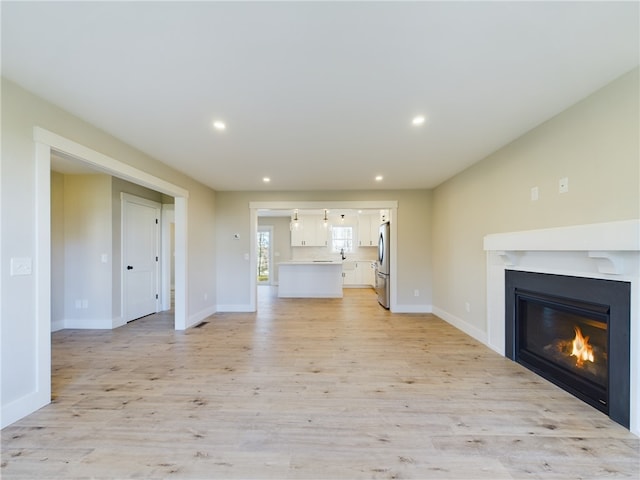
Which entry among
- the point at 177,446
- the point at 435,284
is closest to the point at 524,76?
the point at 177,446

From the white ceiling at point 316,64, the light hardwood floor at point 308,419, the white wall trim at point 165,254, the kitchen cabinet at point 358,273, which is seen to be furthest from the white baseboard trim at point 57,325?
the kitchen cabinet at point 358,273

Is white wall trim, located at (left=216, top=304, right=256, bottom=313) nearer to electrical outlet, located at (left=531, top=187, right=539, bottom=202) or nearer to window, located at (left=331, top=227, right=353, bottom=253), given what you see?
window, located at (left=331, top=227, right=353, bottom=253)

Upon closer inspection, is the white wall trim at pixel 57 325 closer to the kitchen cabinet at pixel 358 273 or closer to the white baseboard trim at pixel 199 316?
the white baseboard trim at pixel 199 316

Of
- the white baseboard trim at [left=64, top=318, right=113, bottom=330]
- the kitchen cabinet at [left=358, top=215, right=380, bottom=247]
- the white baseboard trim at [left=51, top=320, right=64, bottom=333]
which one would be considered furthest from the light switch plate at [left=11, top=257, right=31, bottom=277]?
the kitchen cabinet at [left=358, top=215, right=380, bottom=247]

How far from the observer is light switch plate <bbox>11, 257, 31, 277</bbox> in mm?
1945

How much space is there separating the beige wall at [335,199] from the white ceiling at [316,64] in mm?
2386

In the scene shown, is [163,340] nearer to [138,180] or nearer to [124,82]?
[138,180]

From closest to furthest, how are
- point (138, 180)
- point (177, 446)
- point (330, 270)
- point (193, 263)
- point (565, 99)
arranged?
point (177, 446) → point (565, 99) → point (138, 180) → point (193, 263) → point (330, 270)

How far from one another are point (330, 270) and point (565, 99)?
5.84 m

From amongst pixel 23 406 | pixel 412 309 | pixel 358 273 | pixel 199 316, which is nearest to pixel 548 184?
pixel 412 309

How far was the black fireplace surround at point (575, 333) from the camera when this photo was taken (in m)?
1.89

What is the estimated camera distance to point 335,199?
5.38 m

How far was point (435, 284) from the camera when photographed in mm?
5180

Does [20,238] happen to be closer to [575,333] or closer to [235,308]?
[235,308]
